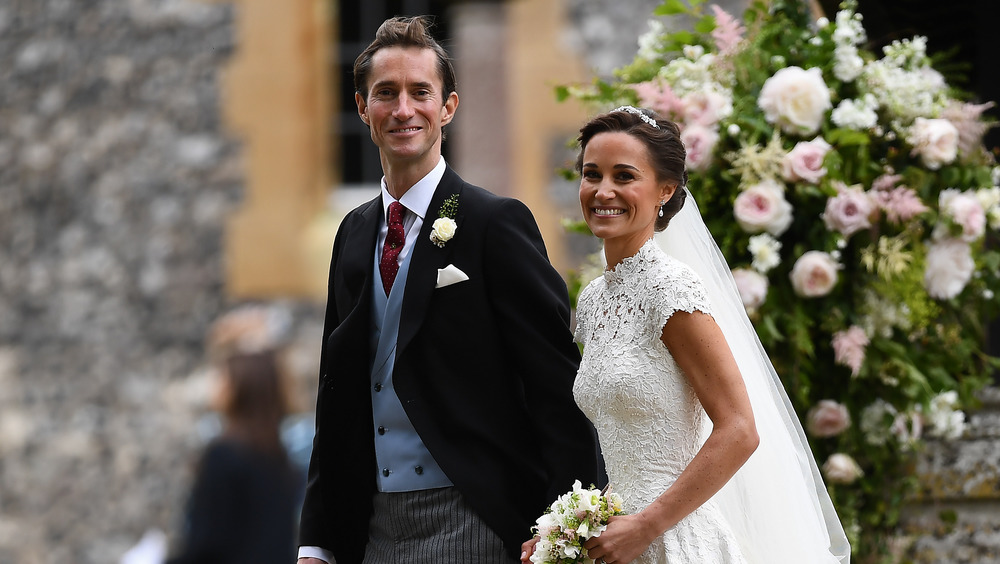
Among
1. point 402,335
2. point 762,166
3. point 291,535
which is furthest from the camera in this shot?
point 291,535

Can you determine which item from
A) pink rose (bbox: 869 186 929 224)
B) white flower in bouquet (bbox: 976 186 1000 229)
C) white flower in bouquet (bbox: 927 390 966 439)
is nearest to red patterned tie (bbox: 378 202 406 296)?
pink rose (bbox: 869 186 929 224)

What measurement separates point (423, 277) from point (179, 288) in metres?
5.39

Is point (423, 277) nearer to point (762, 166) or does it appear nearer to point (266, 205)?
point (762, 166)

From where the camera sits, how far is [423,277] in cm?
290

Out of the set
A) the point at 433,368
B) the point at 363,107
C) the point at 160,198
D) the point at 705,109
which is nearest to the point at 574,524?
the point at 433,368

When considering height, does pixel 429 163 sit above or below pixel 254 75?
above

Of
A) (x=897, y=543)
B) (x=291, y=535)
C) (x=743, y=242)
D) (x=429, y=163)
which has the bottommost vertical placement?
(x=291, y=535)

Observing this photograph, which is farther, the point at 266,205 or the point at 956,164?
the point at 266,205

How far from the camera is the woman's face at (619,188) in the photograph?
2.50 meters

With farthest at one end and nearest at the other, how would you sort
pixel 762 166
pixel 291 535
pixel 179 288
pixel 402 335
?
pixel 179 288 → pixel 291 535 → pixel 762 166 → pixel 402 335

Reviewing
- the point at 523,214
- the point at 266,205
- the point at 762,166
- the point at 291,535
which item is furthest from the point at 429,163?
the point at 266,205

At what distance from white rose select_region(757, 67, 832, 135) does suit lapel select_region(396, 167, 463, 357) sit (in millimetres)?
1307

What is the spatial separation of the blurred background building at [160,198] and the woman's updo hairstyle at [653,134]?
5.27 metres

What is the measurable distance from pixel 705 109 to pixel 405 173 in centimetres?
131
